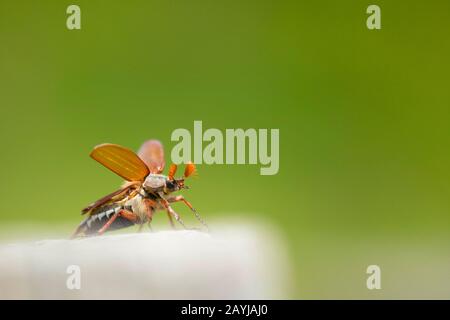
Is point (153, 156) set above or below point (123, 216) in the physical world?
above

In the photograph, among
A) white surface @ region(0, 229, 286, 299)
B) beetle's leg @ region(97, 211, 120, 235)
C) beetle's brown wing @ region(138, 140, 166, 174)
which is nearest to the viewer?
white surface @ region(0, 229, 286, 299)

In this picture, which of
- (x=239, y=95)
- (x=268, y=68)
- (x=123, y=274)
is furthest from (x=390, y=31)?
(x=123, y=274)

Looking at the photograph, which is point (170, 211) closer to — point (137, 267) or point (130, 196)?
point (130, 196)

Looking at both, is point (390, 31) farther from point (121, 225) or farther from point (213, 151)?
point (121, 225)

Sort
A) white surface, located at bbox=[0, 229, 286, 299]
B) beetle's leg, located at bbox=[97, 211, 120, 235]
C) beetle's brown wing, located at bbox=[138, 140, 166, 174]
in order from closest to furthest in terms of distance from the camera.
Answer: white surface, located at bbox=[0, 229, 286, 299] < beetle's leg, located at bbox=[97, 211, 120, 235] < beetle's brown wing, located at bbox=[138, 140, 166, 174]

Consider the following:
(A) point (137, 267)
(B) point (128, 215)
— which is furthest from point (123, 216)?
(A) point (137, 267)

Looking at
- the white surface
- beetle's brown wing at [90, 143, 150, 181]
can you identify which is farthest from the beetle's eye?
the white surface

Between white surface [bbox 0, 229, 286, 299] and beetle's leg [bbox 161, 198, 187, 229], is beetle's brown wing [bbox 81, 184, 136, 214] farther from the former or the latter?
white surface [bbox 0, 229, 286, 299]

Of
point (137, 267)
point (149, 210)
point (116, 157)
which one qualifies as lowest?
point (137, 267)
